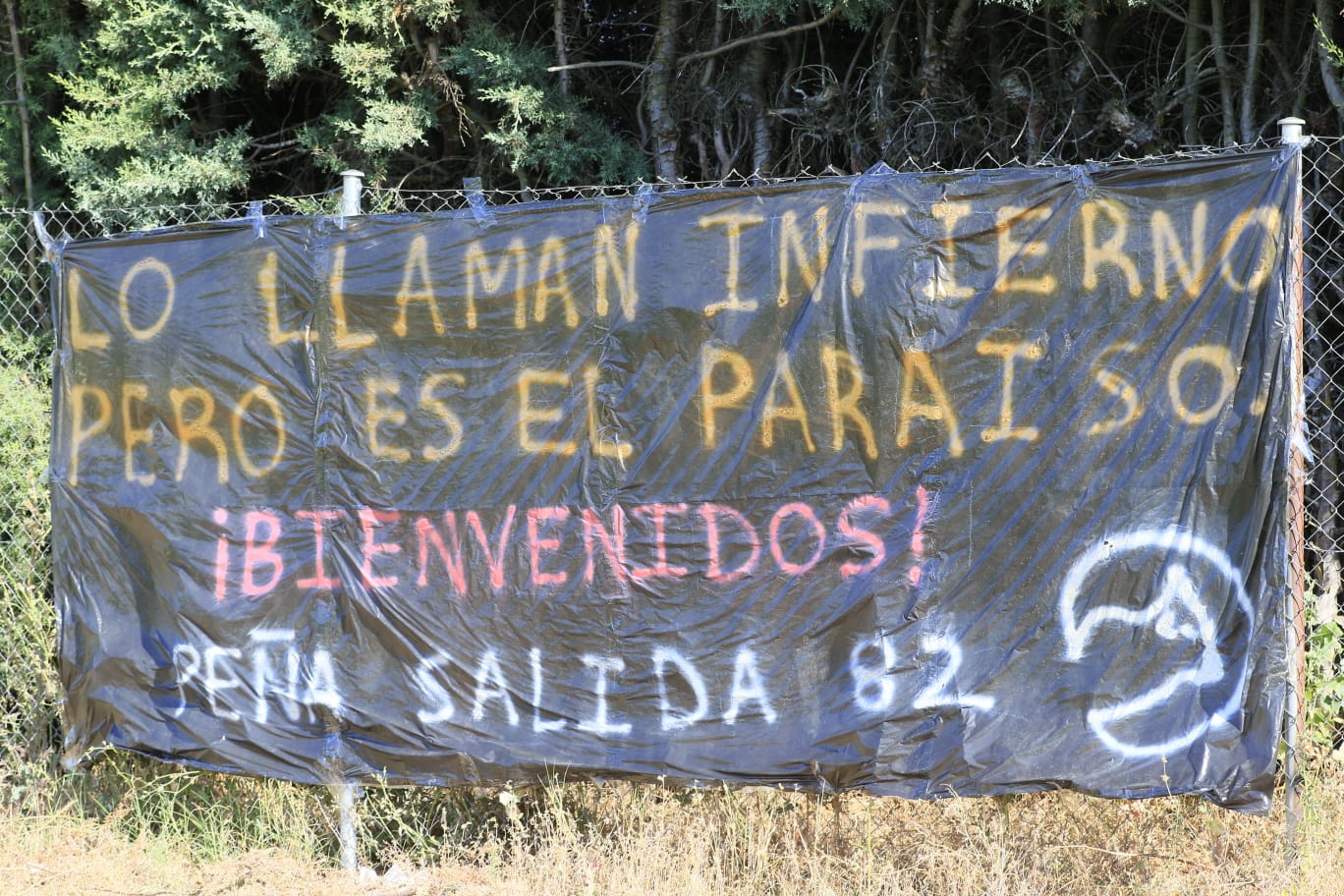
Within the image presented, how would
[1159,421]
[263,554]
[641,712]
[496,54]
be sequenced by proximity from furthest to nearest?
[496,54], [263,554], [641,712], [1159,421]

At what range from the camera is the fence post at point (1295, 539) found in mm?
3170

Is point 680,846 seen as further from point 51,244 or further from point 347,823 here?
point 51,244

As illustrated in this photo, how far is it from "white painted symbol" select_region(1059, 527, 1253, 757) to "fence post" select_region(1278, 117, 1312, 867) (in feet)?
0.50

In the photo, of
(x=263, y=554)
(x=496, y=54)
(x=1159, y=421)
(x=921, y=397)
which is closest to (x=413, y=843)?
(x=263, y=554)

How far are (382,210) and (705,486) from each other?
2.25 metres

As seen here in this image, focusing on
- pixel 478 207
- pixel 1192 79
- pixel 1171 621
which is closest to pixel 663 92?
pixel 478 207

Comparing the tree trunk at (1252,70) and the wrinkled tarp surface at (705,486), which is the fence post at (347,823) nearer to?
the wrinkled tarp surface at (705,486)

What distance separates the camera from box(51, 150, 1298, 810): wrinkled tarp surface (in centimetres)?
324

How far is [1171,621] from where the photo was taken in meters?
3.25

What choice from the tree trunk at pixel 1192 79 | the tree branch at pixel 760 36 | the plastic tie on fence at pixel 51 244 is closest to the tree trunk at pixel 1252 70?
the tree trunk at pixel 1192 79

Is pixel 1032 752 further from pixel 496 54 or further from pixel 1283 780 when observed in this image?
pixel 496 54

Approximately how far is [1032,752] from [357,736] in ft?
6.96

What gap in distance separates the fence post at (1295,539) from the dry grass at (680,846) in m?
0.21

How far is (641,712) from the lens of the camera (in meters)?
3.53
